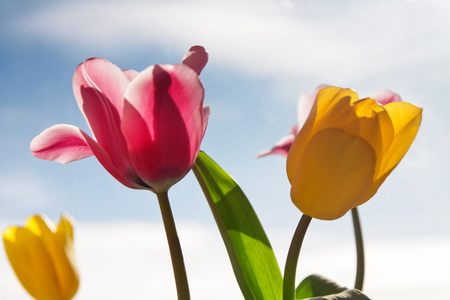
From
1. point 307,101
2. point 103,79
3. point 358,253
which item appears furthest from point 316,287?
point 103,79

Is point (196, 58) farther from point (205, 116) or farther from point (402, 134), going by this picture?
point (402, 134)

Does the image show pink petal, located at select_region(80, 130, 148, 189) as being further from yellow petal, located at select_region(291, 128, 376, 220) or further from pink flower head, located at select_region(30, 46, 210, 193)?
yellow petal, located at select_region(291, 128, 376, 220)

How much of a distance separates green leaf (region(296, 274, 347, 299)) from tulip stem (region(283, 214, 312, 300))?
0.42ft

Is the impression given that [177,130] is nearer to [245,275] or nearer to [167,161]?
[167,161]

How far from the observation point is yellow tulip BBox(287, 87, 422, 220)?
1.08 feet

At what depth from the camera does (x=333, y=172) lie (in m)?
0.33

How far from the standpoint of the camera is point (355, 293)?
1.07ft

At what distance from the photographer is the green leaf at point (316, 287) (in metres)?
0.48

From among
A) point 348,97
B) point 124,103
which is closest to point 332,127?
point 348,97

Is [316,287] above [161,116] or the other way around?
the other way around

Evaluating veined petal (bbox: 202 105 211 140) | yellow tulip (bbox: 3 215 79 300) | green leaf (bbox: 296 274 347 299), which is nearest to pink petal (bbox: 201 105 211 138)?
veined petal (bbox: 202 105 211 140)

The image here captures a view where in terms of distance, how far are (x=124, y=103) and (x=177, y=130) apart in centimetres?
4

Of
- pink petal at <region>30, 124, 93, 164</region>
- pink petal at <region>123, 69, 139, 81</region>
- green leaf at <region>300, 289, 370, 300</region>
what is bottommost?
green leaf at <region>300, 289, 370, 300</region>

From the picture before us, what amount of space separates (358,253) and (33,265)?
34cm
